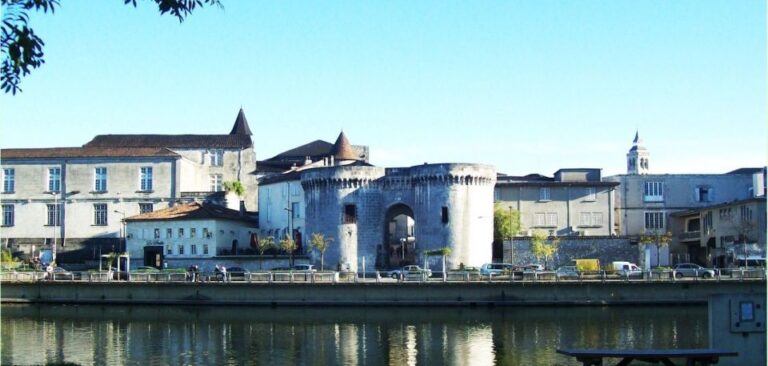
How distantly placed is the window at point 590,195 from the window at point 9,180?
171 feet

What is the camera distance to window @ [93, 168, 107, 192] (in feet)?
305

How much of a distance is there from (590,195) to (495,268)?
51.9ft

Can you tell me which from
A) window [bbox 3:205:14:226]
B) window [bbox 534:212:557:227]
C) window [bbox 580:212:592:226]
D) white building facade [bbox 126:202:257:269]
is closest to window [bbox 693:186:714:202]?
window [bbox 580:212:592:226]

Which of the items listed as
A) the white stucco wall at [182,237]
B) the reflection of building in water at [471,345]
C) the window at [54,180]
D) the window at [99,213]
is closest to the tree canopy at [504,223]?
the white stucco wall at [182,237]

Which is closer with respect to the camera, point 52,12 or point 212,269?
point 52,12

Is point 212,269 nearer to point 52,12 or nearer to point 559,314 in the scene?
point 559,314

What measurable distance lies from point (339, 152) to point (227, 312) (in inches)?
1860

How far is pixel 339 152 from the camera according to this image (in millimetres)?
106000

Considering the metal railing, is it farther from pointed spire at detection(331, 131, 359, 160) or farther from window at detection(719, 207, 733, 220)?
pointed spire at detection(331, 131, 359, 160)

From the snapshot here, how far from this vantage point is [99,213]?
92.6 metres

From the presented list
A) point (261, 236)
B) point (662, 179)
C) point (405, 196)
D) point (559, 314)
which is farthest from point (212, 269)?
point (662, 179)

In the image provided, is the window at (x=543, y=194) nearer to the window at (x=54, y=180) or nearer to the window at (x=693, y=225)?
the window at (x=693, y=225)

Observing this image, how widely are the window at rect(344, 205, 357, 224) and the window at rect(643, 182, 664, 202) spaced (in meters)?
26.9

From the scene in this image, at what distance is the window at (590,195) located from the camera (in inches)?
3329
